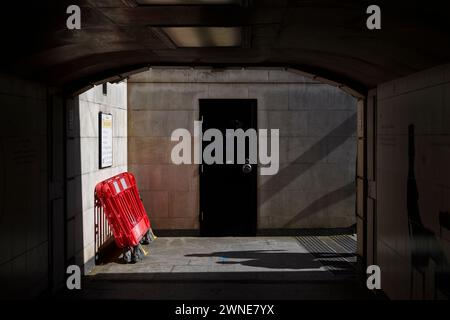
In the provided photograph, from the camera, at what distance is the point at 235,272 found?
9.34 metres

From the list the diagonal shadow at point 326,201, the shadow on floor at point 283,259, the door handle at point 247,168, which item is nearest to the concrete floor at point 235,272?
the shadow on floor at point 283,259

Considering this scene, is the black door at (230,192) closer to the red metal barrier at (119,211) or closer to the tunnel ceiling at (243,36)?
the red metal barrier at (119,211)

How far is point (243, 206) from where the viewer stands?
1288cm

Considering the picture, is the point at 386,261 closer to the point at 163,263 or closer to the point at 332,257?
the point at 332,257

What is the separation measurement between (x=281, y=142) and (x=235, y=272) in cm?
422

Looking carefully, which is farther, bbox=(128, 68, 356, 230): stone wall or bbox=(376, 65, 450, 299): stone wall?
bbox=(128, 68, 356, 230): stone wall

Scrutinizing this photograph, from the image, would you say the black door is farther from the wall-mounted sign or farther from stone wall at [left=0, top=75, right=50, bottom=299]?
stone wall at [left=0, top=75, right=50, bottom=299]

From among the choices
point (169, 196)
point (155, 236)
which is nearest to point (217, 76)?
point (169, 196)

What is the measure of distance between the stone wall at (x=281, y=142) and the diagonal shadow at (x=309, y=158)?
0.02m

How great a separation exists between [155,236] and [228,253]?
7.66 ft

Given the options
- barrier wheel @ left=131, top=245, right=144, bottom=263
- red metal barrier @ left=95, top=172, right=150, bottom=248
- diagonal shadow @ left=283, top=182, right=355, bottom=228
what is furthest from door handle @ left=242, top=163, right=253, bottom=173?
barrier wheel @ left=131, top=245, right=144, bottom=263

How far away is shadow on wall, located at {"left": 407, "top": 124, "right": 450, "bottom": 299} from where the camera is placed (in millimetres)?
5660

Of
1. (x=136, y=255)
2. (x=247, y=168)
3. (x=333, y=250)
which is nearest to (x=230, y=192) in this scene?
(x=247, y=168)

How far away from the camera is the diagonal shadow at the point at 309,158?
12758 millimetres
